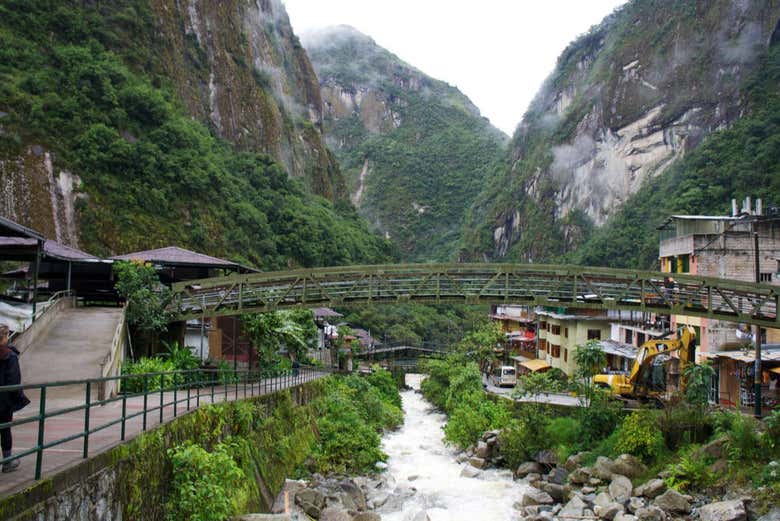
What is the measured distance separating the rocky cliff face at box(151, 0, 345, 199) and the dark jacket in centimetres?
7502

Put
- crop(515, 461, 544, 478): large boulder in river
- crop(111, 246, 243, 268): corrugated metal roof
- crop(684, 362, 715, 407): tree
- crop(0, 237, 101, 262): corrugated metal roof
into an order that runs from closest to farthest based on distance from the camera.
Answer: crop(0, 237, 101, 262): corrugated metal roof
crop(684, 362, 715, 407): tree
crop(111, 246, 243, 268): corrugated metal roof
crop(515, 461, 544, 478): large boulder in river

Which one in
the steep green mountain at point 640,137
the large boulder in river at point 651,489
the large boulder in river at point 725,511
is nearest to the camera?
the large boulder in river at point 725,511

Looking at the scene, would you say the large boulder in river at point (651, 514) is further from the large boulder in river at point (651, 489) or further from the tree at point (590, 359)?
the tree at point (590, 359)

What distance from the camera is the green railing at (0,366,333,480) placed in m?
7.12

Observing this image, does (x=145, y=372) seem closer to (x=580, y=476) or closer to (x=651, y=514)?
(x=651, y=514)

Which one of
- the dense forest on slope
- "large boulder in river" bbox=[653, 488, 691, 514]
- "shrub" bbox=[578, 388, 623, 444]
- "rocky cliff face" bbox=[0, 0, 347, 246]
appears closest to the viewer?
"large boulder in river" bbox=[653, 488, 691, 514]

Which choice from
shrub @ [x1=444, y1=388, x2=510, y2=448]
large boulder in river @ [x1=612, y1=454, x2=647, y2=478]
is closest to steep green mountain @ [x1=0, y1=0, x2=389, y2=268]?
shrub @ [x1=444, y1=388, x2=510, y2=448]

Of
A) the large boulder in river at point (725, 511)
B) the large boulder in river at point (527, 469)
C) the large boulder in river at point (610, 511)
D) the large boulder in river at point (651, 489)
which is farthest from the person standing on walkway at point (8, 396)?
the large boulder in river at point (527, 469)

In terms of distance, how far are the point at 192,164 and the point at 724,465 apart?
53860mm

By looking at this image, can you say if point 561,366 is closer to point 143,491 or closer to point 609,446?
point 609,446

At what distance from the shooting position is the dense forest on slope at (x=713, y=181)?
74438 mm

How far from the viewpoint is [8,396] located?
7457 mm

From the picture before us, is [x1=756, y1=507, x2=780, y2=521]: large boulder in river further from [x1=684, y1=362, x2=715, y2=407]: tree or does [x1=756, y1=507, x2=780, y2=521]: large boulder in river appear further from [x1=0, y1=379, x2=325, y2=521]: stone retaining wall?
[x1=0, y1=379, x2=325, y2=521]: stone retaining wall

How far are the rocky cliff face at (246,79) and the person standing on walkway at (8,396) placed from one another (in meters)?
75.0
